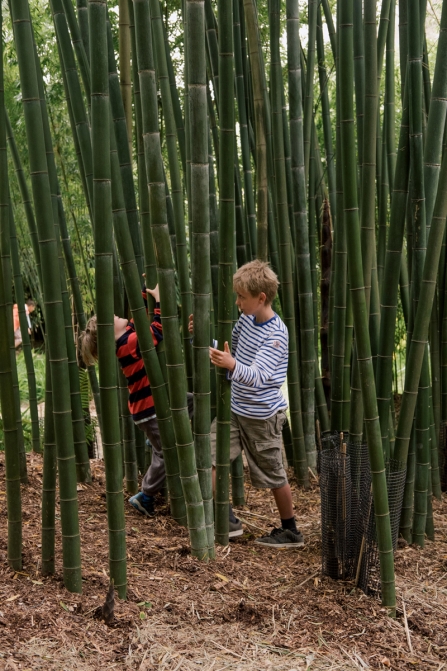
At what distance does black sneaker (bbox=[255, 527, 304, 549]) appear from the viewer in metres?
2.45

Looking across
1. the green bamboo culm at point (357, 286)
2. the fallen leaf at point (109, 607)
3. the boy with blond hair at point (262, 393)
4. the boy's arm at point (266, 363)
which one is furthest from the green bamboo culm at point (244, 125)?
the fallen leaf at point (109, 607)

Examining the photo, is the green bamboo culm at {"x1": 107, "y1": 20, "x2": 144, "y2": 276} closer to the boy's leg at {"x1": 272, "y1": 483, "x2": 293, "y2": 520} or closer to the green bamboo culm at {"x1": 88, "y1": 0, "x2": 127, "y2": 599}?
the green bamboo culm at {"x1": 88, "y1": 0, "x2": 127, "y2": 599}

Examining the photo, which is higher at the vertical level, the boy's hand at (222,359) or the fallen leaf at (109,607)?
the boy's hand at (222,359)

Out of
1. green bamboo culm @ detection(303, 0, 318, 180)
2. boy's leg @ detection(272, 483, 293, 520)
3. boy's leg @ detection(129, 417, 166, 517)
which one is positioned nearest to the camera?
boy's leg @ detection(272, 483, 293, 520)

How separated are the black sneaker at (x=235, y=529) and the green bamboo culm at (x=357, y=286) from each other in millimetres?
666

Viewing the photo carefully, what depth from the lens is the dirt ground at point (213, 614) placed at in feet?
5.30

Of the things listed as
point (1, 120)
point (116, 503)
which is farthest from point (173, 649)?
point (1, 120)

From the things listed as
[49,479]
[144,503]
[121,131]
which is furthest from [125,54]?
[144,503]

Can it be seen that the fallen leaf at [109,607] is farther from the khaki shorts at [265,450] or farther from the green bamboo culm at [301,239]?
the green bamboo culm at [301,239]

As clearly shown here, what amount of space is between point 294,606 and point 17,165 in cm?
Result: 182

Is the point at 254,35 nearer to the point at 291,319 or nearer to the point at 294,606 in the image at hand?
the point at 291,319

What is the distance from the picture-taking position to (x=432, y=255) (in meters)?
1.98

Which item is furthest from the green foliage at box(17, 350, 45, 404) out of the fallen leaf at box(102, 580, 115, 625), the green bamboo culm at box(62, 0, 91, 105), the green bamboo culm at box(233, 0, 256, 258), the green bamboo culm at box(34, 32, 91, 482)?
the fallen leaf at box(102, 580, 115, 625)

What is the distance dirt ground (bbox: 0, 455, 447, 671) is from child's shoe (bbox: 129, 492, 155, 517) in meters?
0.16
